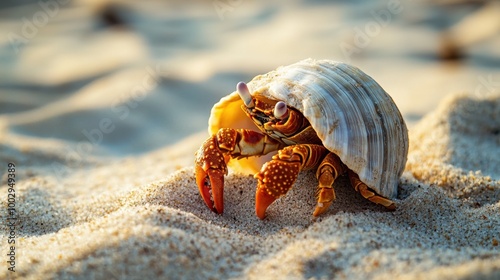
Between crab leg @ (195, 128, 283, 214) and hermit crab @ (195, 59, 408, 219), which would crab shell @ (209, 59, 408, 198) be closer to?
hermit crab @ (195, 59, 408, 219)

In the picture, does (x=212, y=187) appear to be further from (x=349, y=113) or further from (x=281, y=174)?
(x=349, y=113)

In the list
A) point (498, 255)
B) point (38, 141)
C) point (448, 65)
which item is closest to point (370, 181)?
point (498, 255)

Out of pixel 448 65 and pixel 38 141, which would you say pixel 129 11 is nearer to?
pixel 38 141

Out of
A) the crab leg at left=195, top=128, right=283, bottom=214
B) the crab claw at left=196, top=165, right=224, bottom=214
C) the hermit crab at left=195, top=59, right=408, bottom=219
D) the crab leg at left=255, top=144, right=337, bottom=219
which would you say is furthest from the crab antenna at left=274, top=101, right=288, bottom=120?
the crab claw at left=196, top=165, right=224, bottom=214

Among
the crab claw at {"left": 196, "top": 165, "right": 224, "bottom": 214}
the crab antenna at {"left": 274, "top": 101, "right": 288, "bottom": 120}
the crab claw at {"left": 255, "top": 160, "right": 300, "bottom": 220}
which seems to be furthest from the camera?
the crab claw at {"left": 196, "top": 165, "right": 224, "bottom": 214}

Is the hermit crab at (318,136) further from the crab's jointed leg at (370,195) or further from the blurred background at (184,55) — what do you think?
the blurred background at (184,55)

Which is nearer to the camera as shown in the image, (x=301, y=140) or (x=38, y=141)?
(x=301, y=140)
